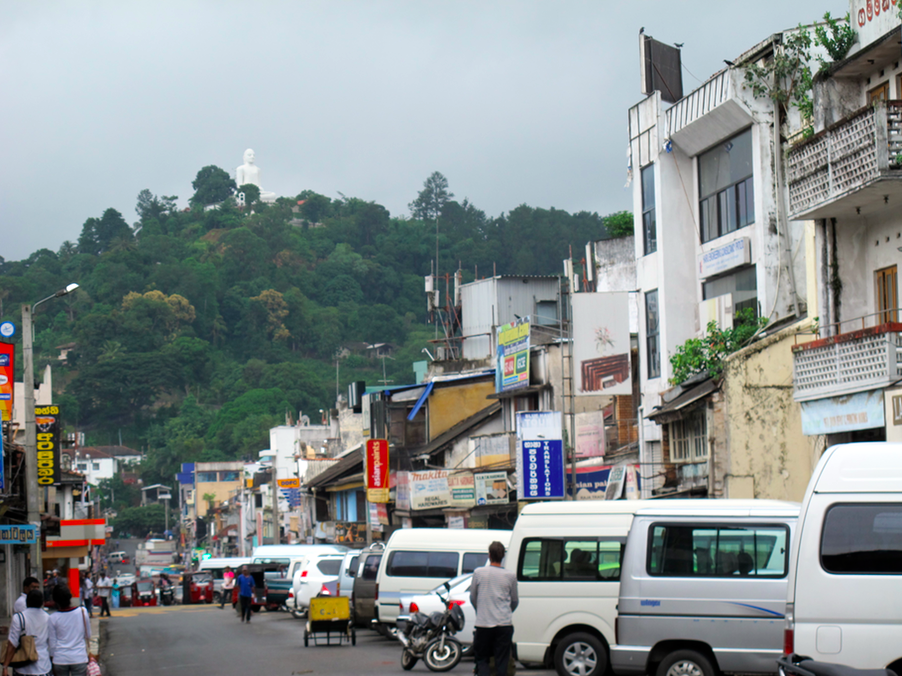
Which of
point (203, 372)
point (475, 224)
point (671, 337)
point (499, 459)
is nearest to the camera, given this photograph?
point (671, 337)

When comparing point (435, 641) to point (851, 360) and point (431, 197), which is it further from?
point (431, 197)

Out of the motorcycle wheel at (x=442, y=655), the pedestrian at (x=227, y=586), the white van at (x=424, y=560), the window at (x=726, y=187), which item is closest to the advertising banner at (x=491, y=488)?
the window at (x=726, y=187)

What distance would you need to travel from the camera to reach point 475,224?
161 meters

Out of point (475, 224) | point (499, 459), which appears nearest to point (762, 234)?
point (499, 459)

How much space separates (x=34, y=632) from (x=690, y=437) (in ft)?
55.0

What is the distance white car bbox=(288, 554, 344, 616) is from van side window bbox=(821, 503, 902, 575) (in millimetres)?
20270

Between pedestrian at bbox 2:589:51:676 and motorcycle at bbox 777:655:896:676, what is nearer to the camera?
motorcycle at bbox 777:655:896:676

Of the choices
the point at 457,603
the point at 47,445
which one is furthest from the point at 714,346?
the point at 47,445

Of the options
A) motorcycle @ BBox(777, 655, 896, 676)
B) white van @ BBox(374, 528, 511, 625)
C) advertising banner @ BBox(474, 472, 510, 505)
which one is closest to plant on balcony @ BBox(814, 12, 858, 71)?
white van @ BBox(374, 528, 511, 625)

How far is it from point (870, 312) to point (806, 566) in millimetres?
11758

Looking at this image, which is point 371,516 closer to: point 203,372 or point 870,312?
point 870,312

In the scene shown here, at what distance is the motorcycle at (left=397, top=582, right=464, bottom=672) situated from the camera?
1619 cm

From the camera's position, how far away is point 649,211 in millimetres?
28250

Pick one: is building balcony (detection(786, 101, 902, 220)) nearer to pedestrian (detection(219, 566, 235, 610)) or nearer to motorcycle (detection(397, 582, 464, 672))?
motorcycle (detection(397, 582, 464, 672))
